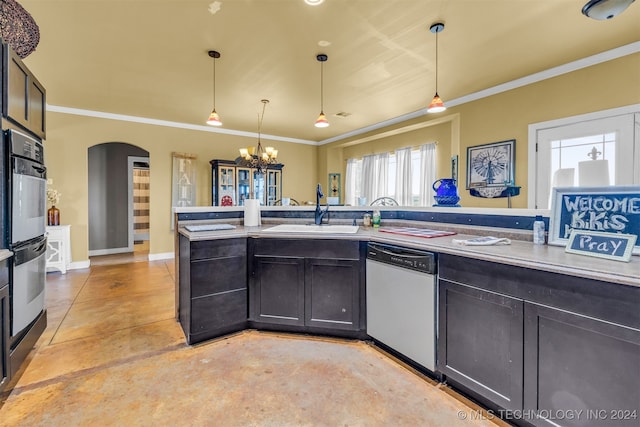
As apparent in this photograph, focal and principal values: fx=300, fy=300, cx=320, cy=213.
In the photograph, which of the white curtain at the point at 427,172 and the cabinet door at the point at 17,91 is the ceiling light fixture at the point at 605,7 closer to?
the cabinet door at the point at 17,91

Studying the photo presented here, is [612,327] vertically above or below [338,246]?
below

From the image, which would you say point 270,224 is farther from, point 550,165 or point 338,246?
point 550,165

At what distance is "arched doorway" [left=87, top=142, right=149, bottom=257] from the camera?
6.29m

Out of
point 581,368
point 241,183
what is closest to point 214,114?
point 241,183

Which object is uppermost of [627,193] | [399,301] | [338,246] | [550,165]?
[550,165]

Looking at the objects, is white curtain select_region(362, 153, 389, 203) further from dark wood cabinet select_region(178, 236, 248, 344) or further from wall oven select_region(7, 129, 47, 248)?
wall oven select_region(7, 129, 47, 248)

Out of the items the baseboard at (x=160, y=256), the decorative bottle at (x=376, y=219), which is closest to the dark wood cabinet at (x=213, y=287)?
the decorative bottle at (x=376, y=219)

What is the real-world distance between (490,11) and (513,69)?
143 centimetres

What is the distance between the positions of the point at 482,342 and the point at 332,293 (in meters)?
1.10

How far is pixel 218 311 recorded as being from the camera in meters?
2.38

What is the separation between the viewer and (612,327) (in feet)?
3.68

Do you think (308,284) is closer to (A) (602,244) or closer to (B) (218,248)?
(B) (218,248)

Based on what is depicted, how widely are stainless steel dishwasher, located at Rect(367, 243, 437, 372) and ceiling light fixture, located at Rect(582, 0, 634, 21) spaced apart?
1518mm

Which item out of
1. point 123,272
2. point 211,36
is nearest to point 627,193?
point 211,36
